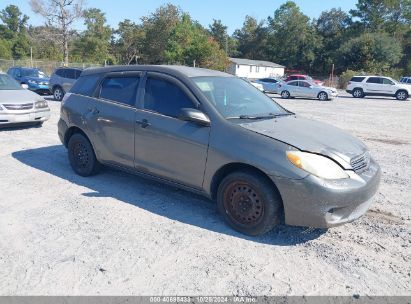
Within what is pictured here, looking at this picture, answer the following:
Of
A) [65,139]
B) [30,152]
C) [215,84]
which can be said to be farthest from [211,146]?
[30,152]

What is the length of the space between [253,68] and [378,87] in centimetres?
3976

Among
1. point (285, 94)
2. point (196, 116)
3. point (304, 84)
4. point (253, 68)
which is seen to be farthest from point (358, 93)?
point (253, 68)

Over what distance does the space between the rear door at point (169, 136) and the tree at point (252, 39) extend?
257 feet

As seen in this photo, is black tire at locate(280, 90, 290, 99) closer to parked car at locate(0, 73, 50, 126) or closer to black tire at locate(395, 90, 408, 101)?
black tire at locate(395, 90, 408, 101)

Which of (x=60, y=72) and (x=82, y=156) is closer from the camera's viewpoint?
(x=82, y=156)

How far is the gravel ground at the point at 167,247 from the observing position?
3049mm

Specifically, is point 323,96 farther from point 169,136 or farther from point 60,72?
point 169,136

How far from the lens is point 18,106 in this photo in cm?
902

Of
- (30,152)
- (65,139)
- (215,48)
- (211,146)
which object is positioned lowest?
(30,152)

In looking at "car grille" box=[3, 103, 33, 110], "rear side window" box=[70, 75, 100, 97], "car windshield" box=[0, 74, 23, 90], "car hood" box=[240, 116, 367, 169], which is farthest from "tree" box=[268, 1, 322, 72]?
"car hood" box=[240, 116, 367, 169]

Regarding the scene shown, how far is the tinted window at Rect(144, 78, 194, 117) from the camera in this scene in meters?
4.39

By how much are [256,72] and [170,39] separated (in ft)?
81.1

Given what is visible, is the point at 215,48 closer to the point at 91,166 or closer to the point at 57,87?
the point at 57,87

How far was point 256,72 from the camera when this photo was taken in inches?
2650
